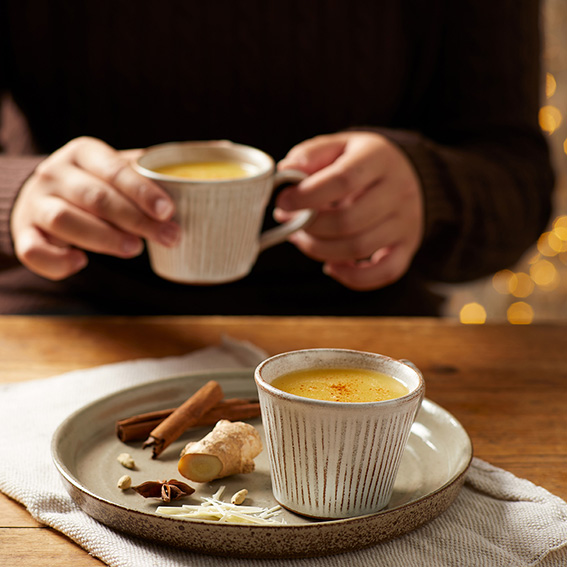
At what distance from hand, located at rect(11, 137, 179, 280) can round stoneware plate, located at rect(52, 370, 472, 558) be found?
21cm

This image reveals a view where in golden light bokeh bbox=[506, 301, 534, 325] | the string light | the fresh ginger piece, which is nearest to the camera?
the fresh ginger piece

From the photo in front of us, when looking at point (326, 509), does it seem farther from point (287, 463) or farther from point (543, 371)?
point (543, 371)

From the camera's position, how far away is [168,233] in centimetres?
90

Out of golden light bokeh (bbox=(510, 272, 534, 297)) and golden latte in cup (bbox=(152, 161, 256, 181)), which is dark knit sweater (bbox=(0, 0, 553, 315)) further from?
golden light bokeh (bbox=(510, 272, 534, 297))

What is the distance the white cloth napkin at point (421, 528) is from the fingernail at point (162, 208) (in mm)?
278

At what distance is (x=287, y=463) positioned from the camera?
0.63m

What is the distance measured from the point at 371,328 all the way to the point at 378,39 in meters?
0.66

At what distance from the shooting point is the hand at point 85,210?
0.90m

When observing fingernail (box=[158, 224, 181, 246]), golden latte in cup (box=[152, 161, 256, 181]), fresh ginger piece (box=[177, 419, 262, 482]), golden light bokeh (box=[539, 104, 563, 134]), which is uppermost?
golden latte in cup (box=[152, 161, 256, 181])

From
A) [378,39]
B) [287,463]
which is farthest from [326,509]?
[378,39]

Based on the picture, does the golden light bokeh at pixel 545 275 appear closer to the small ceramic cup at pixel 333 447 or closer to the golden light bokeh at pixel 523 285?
the golden light bokeh at pixel 523 285

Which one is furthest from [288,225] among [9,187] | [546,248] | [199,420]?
[546,248]

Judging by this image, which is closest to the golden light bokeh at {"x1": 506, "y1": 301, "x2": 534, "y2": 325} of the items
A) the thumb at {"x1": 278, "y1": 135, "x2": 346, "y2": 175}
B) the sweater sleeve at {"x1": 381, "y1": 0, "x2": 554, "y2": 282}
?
the sweater sleeve at {"x1": 381, "y1": 0, "x2": 554, "y2": 282}

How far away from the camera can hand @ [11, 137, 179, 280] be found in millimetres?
901
